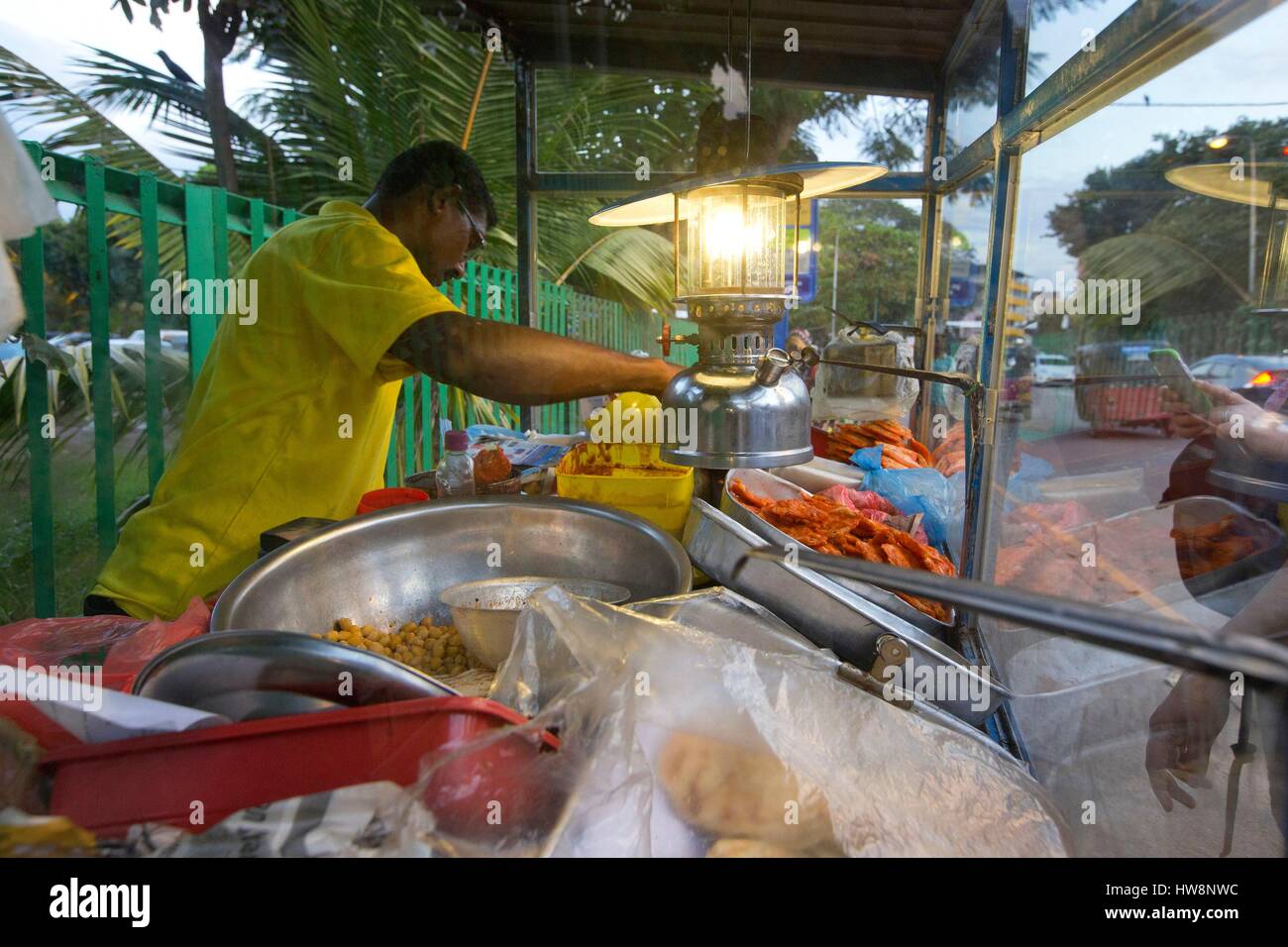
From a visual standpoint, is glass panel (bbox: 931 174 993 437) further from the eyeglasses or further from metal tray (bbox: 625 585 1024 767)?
metal tray (bbox: 625 585 1024 767)

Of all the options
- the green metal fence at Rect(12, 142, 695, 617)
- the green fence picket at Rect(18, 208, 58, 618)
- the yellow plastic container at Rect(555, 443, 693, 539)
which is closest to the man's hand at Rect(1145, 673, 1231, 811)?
the yellow plastic container at Rect(555, 443, 693, 539)

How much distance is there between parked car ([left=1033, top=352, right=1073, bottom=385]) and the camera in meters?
3.15

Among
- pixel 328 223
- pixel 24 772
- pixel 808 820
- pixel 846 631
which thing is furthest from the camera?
pixel 328 223

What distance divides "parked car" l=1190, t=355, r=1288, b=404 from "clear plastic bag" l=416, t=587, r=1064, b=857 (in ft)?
4.64

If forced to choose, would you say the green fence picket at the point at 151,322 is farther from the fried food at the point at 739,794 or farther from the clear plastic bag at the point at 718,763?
the fried food at the point at 739,794

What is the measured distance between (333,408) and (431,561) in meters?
0.78

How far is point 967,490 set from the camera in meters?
1.83

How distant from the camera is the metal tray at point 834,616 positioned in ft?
4.08

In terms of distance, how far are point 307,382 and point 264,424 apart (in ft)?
0.54

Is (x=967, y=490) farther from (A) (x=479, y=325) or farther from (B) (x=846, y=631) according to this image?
(A) (x=479, y=325)

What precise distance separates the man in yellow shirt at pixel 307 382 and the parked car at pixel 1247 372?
4.71 feet

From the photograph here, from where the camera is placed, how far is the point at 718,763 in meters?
0.95

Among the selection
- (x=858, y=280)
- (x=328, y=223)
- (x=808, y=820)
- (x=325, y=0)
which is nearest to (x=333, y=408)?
(x=328, y=223)

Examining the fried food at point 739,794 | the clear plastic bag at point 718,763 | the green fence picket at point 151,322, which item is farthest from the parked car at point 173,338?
the fried food at point 739,794
